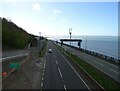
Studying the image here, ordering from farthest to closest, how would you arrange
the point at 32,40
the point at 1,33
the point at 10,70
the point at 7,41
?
the point at 32,40
the point at 7,41
the point at 1,33
the point at 10,70

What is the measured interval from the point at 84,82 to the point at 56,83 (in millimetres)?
3706

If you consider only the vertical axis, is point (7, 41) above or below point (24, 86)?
above

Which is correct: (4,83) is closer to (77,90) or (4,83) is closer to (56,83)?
(56,83)

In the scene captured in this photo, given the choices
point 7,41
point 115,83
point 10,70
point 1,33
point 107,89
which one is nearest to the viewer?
point 107,89

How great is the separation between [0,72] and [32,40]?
100078 mm

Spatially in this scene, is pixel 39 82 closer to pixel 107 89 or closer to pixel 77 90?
pixel 77 90

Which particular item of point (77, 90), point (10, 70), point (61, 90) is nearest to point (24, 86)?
point (61, 90)

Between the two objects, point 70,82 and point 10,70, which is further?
point 10,70

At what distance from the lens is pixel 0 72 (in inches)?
1287

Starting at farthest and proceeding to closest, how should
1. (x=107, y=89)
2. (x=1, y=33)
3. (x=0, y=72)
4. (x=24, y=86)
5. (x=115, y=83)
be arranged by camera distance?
(x=1, y=33) < (x=0, y=72) < (x=115, y=83) < (x=24, y=86) < (x=107, y=89)

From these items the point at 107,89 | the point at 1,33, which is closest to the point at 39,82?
the point at 107,89

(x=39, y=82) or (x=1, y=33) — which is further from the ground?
(x=1, y=33)

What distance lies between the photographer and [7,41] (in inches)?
3019

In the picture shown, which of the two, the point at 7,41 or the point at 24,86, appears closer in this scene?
the point at 24,86
